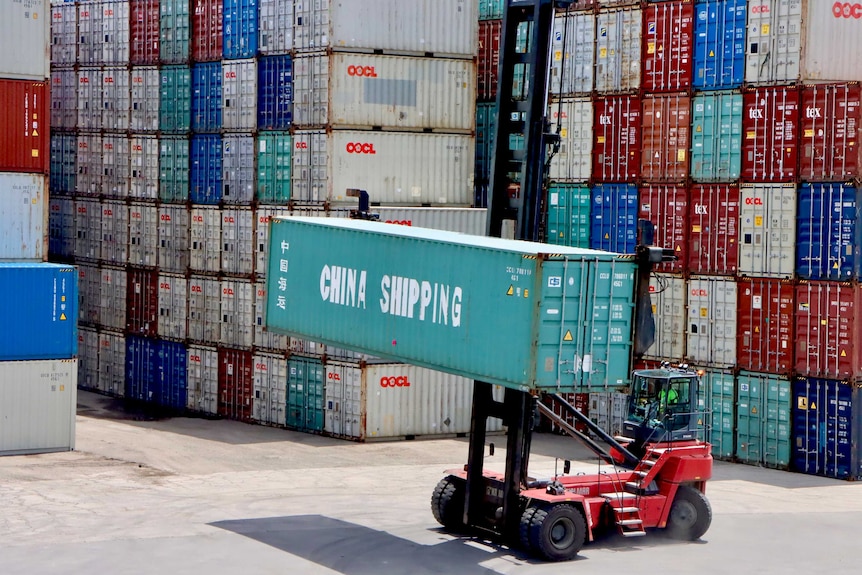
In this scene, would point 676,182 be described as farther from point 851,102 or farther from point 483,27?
point 483,27

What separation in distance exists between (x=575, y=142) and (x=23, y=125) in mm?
15813

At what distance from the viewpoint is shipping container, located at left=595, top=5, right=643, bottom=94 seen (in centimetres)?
3991

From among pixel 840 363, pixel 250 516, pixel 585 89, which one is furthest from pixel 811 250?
pixel 250 516

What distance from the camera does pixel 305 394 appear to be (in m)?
40.6

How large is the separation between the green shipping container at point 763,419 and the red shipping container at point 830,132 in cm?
539

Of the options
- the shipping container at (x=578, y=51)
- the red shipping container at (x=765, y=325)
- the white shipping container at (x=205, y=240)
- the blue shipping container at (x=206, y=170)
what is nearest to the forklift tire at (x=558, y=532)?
the red shipping container at (x=765, y=325)

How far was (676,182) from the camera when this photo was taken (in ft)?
127

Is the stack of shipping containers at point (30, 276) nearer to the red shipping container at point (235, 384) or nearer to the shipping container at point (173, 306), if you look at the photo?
the shipping container at point (173, 306)

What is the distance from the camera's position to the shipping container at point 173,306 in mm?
44844

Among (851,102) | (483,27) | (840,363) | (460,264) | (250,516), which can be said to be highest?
(483,27)

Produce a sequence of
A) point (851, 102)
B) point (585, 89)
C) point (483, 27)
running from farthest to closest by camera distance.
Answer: point (483, 27) < point (585, 89) < point (851, 102)

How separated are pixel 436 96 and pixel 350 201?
4292mm

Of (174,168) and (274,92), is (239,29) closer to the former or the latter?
(274,92)

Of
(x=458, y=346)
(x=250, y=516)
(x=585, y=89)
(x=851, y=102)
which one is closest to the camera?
(x=458, y=346)
